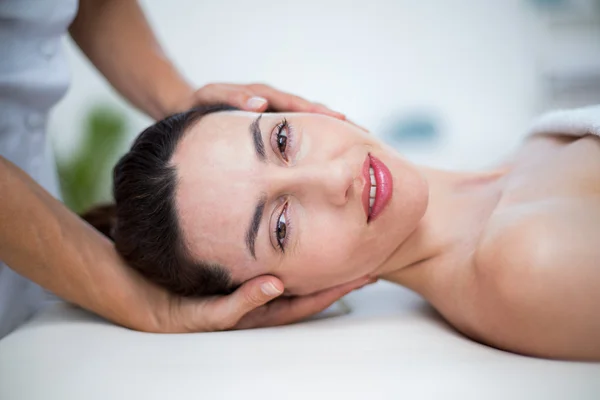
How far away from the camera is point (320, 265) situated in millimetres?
1488

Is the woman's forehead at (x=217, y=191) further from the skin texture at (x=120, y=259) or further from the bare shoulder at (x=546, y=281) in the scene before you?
the bare shoulder at (x=546, y=281)

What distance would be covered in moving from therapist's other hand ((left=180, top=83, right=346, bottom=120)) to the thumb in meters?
0.45

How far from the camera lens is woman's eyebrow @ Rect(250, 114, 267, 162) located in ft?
4.86

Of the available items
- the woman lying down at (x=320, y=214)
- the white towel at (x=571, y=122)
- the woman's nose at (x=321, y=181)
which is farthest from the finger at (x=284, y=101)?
the white towel at (x=571, y=122)

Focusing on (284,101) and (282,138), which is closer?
(282,138)

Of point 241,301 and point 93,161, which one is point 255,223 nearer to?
point 241,301

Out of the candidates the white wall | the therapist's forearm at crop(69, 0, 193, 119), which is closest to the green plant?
the white wall

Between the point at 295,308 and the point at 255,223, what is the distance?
26cm

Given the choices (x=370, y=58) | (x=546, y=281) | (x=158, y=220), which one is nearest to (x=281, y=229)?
(x=158, y=220)

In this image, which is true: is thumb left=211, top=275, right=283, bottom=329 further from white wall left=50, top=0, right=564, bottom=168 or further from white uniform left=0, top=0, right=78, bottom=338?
white wall left=50, top=0, right=564, bottom=168

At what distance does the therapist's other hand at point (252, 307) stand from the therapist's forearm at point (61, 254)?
0.33ft

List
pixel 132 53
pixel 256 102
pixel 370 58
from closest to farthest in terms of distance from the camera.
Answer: pixel 256 102, pixel 132 53, pixel 370 58

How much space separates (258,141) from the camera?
150cm

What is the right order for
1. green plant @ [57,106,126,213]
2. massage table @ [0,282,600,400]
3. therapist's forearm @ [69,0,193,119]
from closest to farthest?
massage table @ [0,282,600,400]
therapist's forearm @ [69,0,193,119]
green plant @ [57,106,126,213]
